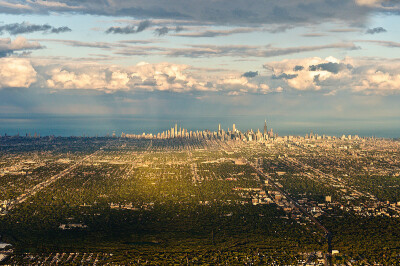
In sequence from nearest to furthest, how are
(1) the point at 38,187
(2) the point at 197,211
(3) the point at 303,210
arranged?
1. (2) the point at 197,211
2. (3) the point at 303,210
3. (1) the point at 38,187

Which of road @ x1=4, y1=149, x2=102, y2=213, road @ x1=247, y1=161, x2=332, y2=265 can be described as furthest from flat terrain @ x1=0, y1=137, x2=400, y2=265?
road @ x1=247, y1=161, x2=332, y2=265

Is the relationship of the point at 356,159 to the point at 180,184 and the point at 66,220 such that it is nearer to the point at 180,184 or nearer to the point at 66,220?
the point at 180,184

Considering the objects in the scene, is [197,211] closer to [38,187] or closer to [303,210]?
[303,210]

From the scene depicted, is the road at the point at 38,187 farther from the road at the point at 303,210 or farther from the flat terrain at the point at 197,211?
the road at the point at 303,210

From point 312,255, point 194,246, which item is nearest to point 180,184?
point 194,246

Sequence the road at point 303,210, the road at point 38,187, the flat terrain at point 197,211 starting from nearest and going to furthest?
the flat terrain at point 197,211 < the road at point 303,210 < the road at point 38,187

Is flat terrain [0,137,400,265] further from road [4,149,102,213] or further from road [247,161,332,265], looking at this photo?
road [247,161,332,265]

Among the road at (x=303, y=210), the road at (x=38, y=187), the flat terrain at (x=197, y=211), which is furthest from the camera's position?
the road at (x=38, y=187)

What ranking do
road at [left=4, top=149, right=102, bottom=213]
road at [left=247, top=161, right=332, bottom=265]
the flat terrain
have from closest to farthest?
the flat terrain < road at [left=247, top=161, right=332, bottom=265] < road at [left=4, top=149, right=102, bottom=213]

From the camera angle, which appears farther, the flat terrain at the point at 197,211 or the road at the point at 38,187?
the road at the point at 38,187

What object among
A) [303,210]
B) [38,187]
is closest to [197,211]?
[303,210]

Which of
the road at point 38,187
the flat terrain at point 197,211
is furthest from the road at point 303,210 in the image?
the road at point 38,187

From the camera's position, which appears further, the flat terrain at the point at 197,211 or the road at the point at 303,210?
the road at the point at 303,210
